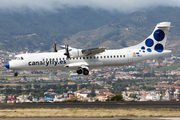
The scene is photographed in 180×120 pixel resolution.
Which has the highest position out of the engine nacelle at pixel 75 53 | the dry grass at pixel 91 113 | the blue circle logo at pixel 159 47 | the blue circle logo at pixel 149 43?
the blue circle logo at pixel 149 43

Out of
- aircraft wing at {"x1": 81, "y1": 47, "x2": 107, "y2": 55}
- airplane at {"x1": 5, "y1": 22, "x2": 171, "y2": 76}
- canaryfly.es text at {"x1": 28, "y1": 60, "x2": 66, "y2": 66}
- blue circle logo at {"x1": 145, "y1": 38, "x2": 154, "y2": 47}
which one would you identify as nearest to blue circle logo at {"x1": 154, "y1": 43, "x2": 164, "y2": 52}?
airplane at {"x1": 5, "y1": 22, "x2": 171, "y2": 76}

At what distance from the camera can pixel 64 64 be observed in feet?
184

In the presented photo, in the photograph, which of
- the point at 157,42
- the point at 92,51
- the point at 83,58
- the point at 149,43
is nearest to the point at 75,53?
the point at 83,58

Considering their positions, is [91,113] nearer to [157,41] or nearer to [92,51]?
[92,51]

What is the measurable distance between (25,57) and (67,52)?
307 inches

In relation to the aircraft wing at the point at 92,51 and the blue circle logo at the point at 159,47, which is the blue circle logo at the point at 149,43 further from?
the aircraft wing at the point at 92,51

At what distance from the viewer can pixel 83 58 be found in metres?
56.6

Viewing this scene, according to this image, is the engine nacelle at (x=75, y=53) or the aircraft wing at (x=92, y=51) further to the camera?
the engine nacelle at (x=75, y=53)

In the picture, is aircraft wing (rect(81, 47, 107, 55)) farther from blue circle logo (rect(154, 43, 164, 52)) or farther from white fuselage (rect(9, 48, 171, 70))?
blue circle logo (rect(154, 43, 164, 52))

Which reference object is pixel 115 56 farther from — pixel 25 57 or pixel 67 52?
pixel 25 57

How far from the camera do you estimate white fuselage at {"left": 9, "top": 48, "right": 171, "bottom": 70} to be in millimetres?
55344

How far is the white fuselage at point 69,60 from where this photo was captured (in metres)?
55.3

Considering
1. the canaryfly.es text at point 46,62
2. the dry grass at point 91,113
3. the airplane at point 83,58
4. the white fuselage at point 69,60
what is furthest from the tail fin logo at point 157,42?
the dry grass at point 91,113

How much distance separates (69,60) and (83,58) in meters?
2.64
